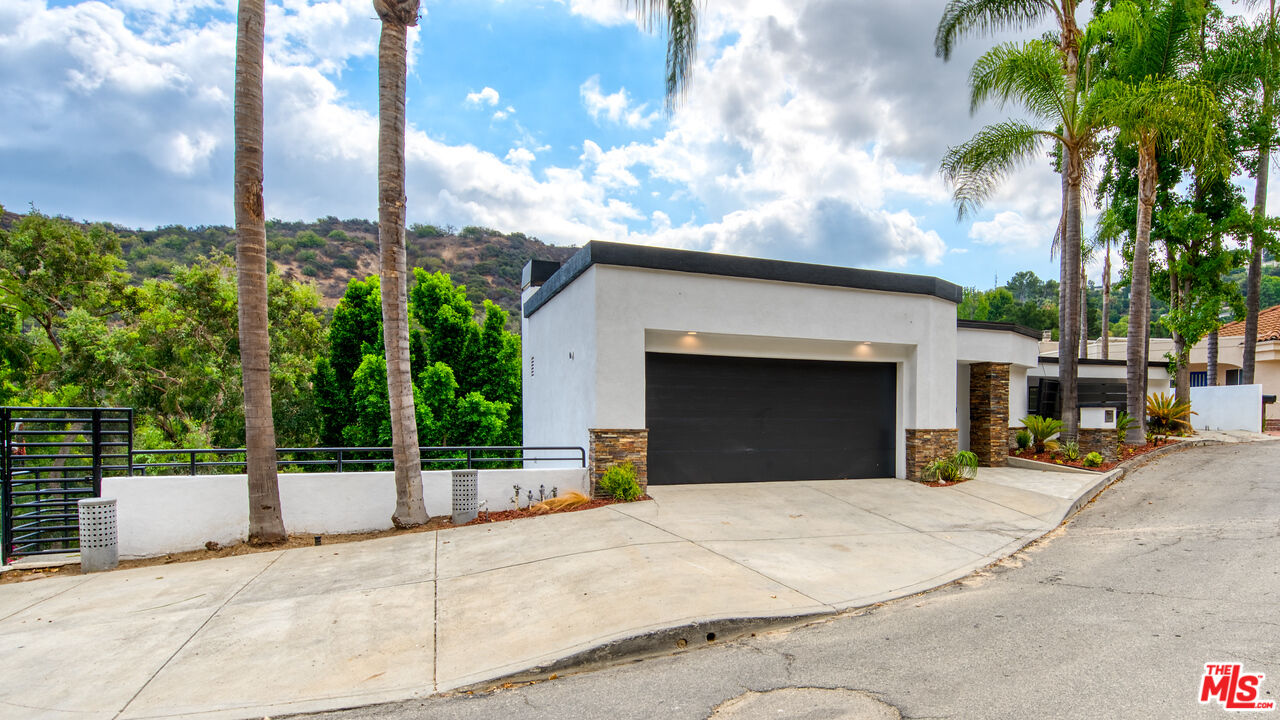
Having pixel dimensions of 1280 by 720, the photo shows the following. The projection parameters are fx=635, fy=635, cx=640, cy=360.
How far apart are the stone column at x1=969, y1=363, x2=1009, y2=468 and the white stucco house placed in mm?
2512

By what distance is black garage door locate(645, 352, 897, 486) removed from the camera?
11.8 metres

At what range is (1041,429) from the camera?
1550 cm

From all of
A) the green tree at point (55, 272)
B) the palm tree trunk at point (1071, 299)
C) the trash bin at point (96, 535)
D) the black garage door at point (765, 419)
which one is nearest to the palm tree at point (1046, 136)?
the palm tree trunk at point (1071, 299)

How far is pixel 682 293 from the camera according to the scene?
11.1 meters

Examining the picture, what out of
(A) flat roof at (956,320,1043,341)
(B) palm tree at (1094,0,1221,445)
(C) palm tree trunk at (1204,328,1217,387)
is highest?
(B) palm tree at (1094,0,1221,445)

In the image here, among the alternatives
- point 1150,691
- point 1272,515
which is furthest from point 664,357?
point 1272,515

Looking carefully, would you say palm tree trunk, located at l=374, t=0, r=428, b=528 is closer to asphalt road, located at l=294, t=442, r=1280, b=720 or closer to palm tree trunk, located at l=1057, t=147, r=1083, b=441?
asphalt road, located at l=294, t=442, r=1280, b=720

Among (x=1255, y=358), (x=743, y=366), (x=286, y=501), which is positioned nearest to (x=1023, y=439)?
(x=743, y=366)

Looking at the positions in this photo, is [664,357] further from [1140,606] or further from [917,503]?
[1140,606]

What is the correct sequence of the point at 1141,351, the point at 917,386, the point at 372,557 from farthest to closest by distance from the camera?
the point at 1141,351, the point at 917,386, the point at 372,557

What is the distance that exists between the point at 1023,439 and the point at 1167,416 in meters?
7.38

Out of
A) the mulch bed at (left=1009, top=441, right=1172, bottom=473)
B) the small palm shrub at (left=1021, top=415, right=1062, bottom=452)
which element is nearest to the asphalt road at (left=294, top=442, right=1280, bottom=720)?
the mulch bed at (left=1009, top=441, right=1172, bottom=473)

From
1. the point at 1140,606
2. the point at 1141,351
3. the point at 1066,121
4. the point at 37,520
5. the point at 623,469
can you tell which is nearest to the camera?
the point at 1140,606

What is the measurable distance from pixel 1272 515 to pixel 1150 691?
793 cm
